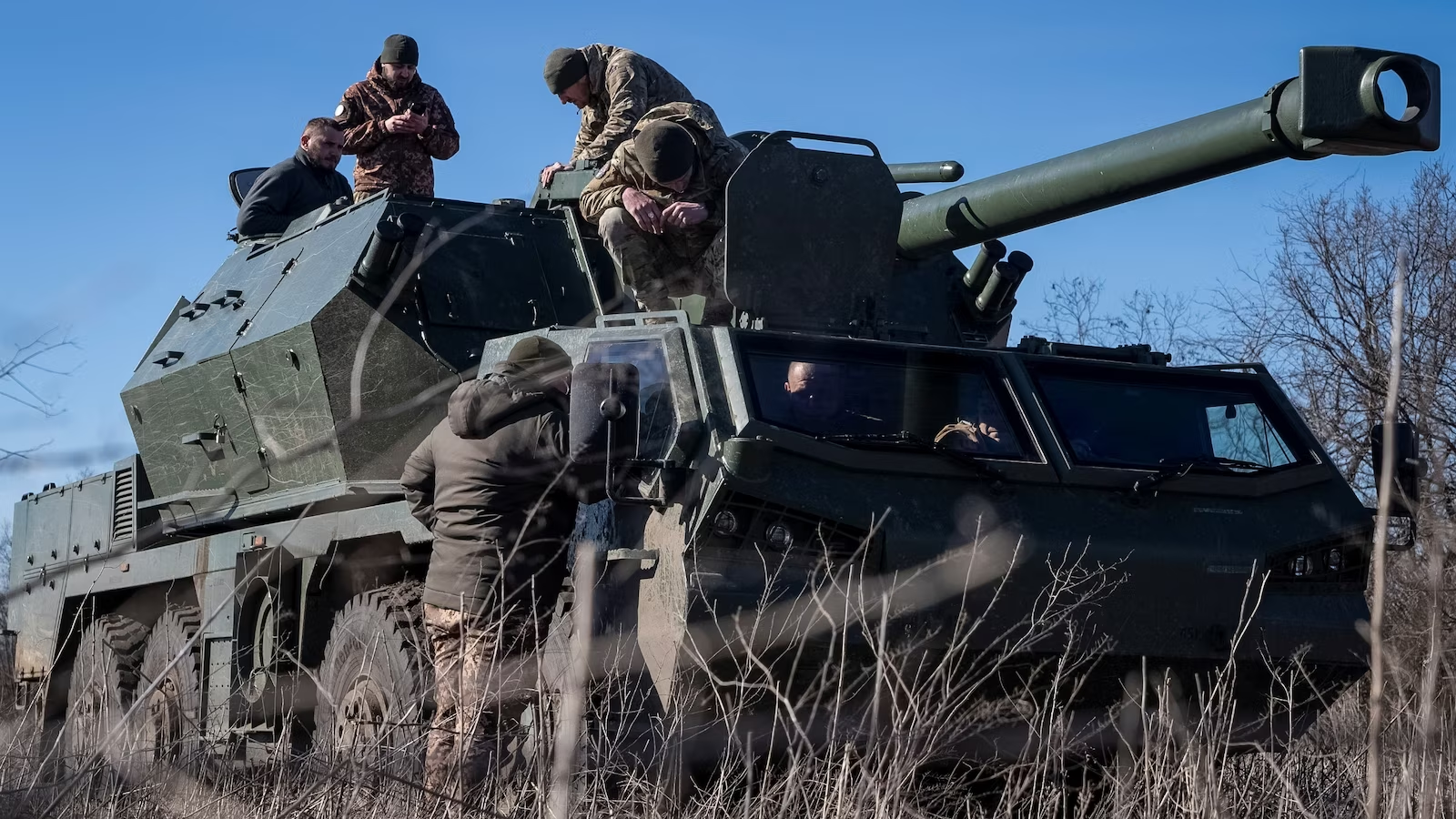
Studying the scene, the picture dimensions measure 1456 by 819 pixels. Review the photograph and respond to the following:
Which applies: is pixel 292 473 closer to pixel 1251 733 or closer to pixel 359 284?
pixel 359 284

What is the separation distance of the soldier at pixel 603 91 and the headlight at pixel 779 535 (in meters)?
3.27

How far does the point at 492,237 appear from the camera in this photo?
841 centimetres

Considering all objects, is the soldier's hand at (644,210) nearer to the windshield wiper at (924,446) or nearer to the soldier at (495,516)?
the soldier at (495,516)

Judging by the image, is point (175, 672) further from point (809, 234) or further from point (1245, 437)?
point (1245, 437)

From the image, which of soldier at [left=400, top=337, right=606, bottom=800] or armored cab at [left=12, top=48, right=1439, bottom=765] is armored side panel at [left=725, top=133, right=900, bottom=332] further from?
soldier at [left=400, top=337, right=606, bottom=800]

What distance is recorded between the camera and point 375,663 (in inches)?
277

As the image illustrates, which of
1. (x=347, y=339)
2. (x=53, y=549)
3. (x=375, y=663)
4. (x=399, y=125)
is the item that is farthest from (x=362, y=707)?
(x=53, y=549)

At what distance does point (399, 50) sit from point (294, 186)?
968mm

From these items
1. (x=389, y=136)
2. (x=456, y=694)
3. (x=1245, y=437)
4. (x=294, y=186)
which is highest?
(x=389, y=136)

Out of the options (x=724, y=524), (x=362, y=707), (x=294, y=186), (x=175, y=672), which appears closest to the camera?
(x=724, y=524)

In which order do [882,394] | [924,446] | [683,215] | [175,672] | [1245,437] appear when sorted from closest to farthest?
1. [924,446]
2. [882,394]
3. [1245,437]
4. [683,215]
5. [175,672]

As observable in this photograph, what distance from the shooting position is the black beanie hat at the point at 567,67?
8773 millimetres

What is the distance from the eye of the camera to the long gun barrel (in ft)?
18.5

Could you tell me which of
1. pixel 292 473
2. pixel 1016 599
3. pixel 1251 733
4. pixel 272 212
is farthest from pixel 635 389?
pixel 272 212
